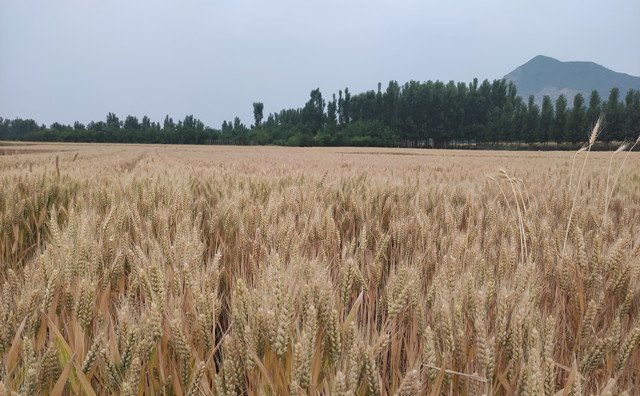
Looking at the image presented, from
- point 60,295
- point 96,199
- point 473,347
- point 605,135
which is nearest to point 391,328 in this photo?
point 473,347

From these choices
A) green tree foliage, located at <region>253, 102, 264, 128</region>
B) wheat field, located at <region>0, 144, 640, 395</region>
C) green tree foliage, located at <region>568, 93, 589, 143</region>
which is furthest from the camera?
green tree foliage, located at <region>253, 102, 264, 128</region>

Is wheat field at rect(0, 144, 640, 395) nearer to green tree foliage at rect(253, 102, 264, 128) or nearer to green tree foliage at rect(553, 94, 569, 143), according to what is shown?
green tree foliage at rect(553, 94, 569, 143)

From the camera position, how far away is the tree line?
63844mm

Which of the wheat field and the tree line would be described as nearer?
the wheat field

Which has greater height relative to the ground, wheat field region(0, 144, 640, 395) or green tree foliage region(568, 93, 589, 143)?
green tree foliage region(568, 93, 589, 143)

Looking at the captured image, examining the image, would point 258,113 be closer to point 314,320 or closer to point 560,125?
point 560,125

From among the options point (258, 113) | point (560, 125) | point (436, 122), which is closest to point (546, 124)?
point (560, 125)

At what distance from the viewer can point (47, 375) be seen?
687 millimetres

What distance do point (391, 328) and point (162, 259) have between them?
0.63 m

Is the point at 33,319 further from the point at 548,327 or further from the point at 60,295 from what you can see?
the point at 548,327

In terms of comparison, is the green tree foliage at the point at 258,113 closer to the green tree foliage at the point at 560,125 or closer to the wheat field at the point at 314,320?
the green tree foliage at the point at 560,125

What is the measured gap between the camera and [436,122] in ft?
252

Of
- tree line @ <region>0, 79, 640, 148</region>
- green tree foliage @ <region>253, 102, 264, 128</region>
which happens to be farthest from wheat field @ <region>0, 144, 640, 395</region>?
green tree foliage @ <region>253, 102, 264, 128</region>

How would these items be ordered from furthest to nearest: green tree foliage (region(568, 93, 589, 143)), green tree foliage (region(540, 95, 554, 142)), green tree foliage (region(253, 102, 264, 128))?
green tree foliage (region(253, 102, 264, 128)), green tree foliage (region(540, 95, 554, 142)), green tree foliage (region(568, 93, 589, 143))
